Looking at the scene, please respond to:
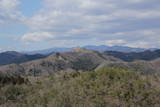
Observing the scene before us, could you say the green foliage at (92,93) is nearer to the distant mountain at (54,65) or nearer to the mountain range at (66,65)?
the mountain range at (66,65)

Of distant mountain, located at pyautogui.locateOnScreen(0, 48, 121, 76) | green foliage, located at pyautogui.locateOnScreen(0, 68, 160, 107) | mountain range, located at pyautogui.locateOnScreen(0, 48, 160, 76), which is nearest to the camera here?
green foliage, located at pyautogui.locateOnScreen(0, 68, 160, 107)

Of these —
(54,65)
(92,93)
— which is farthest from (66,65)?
(92,93)

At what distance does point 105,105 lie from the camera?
11.1m

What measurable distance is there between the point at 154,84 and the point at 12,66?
7908cm

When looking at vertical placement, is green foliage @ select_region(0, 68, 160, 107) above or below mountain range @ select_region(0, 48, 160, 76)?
above

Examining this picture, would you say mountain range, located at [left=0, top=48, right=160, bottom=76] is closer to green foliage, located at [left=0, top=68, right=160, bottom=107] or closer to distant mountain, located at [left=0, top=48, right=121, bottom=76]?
distant mountain, located at [left=0, top=48, right=121, bottom=76]

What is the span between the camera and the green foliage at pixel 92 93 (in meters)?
11.3

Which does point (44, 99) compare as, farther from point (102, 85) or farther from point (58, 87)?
point (102, 85)

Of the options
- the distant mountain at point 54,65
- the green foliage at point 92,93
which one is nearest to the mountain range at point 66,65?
the distant mountain at point 54,65

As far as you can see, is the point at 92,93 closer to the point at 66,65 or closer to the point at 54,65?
the point at 54,65

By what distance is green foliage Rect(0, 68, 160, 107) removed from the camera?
11336 millimetres

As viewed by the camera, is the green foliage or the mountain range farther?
the mountain range

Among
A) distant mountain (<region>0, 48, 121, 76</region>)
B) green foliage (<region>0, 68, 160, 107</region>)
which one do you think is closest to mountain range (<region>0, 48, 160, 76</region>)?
distant mountain (<region>0, 48, 121, 76</region>)

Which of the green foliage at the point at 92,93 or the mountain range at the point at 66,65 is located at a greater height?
the green foliage at the point at 92,93
